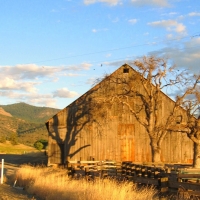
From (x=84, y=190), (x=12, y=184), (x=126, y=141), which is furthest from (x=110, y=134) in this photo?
(x=84, y=190)

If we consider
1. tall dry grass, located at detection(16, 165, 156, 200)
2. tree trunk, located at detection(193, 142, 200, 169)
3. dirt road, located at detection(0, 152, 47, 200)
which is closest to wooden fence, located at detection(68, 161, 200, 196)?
tall dry grass, located at detection(16, 165, 156, 200)

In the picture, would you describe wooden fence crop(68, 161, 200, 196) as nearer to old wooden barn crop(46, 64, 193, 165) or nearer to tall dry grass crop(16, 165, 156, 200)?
tall dry grass crop(16, 165, 156, 200)

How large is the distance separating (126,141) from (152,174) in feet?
42.9

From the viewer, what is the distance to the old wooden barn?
3147 centimetres

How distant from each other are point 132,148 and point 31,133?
307 ft

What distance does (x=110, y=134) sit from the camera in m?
32.1

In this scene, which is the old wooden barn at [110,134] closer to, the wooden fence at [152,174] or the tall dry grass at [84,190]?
the wooden fence at [152,174]

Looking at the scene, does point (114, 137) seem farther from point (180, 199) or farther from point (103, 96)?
point (180, 199)

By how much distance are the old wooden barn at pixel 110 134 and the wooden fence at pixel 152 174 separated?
18.8 feet

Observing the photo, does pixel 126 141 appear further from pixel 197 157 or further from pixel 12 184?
pixel 12 184

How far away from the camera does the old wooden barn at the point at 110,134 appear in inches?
1239

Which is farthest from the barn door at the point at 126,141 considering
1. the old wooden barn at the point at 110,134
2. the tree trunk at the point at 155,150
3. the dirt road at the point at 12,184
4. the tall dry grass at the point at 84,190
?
the tall dry grass at the point at 84,190

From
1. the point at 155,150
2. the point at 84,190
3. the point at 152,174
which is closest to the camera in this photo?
the point at 84,190

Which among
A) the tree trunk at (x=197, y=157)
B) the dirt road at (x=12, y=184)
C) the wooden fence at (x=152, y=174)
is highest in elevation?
the tree trunk at (x=197, y=157)
